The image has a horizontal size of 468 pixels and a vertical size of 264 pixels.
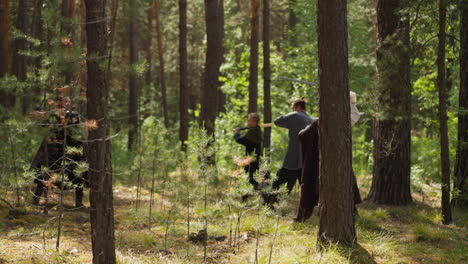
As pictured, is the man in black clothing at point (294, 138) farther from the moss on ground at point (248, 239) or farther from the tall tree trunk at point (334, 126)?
the tall tree trunk at point (334, 126)

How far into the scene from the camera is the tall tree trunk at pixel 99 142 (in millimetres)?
4824

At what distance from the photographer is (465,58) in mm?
8578

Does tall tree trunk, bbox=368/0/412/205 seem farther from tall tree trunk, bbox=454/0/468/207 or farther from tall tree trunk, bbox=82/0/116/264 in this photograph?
tall tree trunk, bbox=82/0/116/264

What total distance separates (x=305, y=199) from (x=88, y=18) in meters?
4.46

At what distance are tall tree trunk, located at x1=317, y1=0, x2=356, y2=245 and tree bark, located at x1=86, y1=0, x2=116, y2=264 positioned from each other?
2590 mm

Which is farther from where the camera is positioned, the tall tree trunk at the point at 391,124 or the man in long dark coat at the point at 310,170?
the tall tree trunk at the point at 391,124

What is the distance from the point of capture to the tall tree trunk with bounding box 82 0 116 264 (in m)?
4.82

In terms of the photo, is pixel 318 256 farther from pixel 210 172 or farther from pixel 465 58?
pixel 465 58

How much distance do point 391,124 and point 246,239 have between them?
373 centimetres

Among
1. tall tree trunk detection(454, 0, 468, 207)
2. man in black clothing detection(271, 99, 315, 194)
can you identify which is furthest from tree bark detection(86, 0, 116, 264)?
tall tree trunk detection(454, 0, 468, 207)

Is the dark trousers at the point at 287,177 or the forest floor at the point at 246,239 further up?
the dark trousers at the point at 287,177

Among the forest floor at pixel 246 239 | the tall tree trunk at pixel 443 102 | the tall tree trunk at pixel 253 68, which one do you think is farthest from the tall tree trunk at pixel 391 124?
the tall tree trunk at pixel 253 68

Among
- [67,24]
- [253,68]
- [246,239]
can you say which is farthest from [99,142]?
[253,68]

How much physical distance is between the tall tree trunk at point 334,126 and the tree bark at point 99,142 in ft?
8.50
